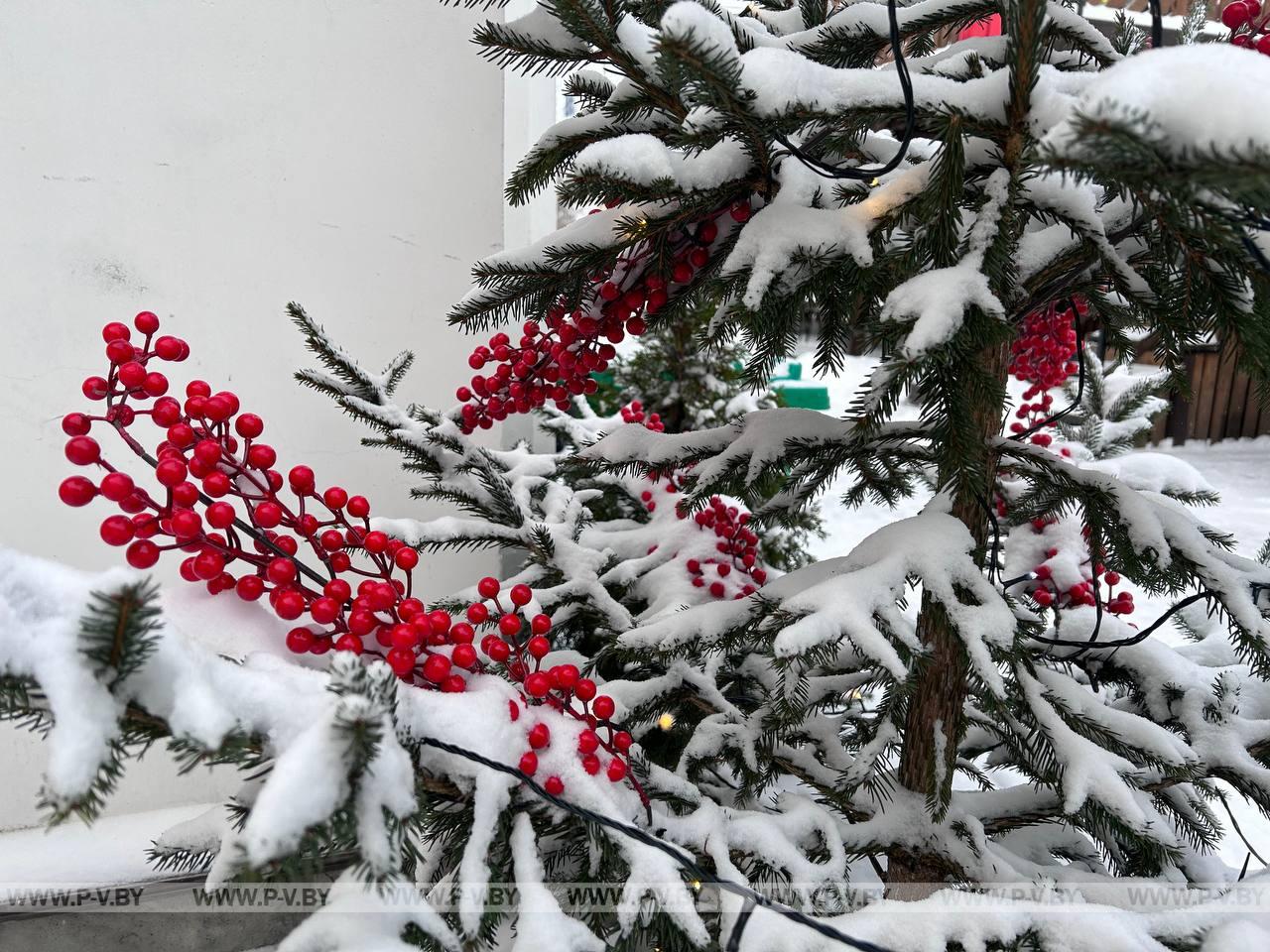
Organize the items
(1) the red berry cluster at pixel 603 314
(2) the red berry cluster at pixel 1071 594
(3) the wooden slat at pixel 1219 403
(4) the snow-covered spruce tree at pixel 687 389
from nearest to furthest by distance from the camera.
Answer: (1) the red berry cluster at pixel 603 314 → (2) the red berry cluster at pixel 1071 594 → (4) the snow-covered spruce tree at pixel 687 389 → (3) the wooden slat at pixel 1219 403

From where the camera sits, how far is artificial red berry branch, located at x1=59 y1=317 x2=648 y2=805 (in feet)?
1.81

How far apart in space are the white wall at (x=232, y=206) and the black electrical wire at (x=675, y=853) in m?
1.42

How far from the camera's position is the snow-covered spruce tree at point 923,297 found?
536 mm

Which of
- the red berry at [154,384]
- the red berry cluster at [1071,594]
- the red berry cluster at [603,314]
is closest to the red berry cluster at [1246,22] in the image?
the red berry cluster at [603,314]

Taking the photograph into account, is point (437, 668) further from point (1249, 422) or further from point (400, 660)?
point (1249, 422)

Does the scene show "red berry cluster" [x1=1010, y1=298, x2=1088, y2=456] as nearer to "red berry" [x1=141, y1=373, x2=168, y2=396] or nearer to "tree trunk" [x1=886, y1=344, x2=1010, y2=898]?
"tree trunk" [x1=886, y1=344, x2=1010, y2=898]

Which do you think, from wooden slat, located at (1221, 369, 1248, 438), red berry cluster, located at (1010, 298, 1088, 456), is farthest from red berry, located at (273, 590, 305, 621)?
wooden slat, located at (1221, 369, 1248, 438)

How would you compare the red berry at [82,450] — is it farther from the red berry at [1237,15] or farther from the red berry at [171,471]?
the red berry at [1237,15]

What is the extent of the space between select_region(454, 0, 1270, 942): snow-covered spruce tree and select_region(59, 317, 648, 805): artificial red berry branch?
235 millimetres

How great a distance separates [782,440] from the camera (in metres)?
0.87

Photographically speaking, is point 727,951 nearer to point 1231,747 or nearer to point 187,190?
point 1231,747

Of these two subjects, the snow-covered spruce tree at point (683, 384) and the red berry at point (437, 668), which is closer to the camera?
the red berry at point (437, 668)

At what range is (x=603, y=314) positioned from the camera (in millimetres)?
850

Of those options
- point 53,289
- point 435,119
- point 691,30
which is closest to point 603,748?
point 691,30
